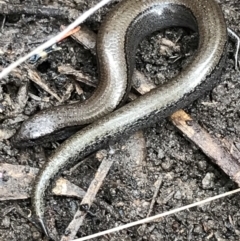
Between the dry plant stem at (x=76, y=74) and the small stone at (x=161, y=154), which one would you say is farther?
the dry plant stem at (x=76, y=74)

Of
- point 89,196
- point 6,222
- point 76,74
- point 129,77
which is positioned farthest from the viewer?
point 76,74

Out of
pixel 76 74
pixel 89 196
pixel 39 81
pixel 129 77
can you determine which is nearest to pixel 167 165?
pixel 89 196

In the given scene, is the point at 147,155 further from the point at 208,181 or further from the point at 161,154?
the point at 208,181

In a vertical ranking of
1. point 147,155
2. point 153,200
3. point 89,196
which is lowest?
point 89,196

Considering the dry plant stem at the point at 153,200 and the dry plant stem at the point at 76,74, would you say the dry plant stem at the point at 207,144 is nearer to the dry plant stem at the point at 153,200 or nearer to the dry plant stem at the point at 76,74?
the dry plant stem at the point at 153,200

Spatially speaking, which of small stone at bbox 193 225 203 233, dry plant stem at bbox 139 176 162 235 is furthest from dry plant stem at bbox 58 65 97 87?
small stone at bbox 193 225 203 233

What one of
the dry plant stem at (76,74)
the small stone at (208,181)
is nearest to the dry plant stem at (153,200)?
the small stone at (208,181)
